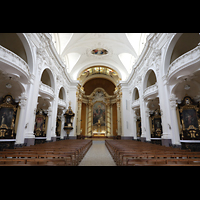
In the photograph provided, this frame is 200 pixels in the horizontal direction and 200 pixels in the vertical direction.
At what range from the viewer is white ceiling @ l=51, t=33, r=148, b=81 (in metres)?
12.9

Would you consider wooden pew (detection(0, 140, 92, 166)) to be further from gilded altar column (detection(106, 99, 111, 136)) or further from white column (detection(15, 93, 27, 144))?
gilded altar column (detection(106, 99, 111, 136))

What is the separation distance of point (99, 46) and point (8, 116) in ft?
38.1

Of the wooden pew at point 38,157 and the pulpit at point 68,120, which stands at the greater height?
the pulpit at point 68,120

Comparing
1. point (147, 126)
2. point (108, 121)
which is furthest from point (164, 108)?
point (108, 121)

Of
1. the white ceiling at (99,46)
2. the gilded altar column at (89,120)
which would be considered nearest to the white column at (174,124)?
the white ceiling at (99,46)

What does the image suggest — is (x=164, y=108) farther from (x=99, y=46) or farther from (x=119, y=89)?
(x=99, y=46)

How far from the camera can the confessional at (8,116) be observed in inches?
320

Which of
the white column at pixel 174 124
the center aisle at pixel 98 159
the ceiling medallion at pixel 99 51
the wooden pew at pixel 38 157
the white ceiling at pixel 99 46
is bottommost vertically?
the center aisle at pixel 98 159

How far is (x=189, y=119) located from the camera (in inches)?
324

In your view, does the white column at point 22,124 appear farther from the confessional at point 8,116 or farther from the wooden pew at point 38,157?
the wooden pew at point 38,157

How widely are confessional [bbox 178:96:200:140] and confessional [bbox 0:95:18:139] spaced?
10.7m

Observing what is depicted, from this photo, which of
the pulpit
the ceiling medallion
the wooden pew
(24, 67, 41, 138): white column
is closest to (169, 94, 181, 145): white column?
the wooden pew
